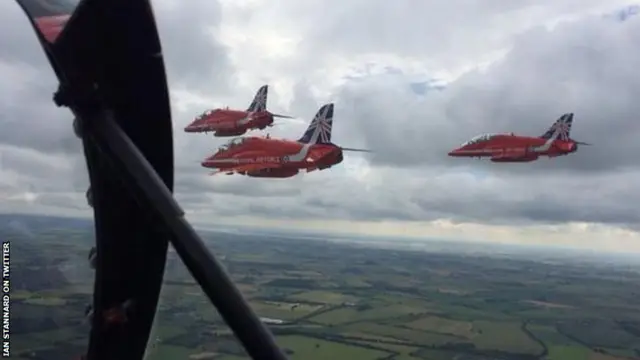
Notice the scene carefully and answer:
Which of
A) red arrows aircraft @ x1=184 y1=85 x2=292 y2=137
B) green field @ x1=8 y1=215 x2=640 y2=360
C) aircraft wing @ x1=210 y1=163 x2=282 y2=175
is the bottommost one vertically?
green field @ x1=8 y1=215 x2=640 y2=360

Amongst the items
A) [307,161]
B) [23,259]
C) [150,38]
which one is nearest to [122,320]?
[150,38]

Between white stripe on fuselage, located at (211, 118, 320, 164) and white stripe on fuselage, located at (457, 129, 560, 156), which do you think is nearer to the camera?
white stripe on fuselage, located at (211, 118, 320, 164)

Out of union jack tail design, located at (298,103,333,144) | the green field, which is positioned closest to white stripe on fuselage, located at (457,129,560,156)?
union jack tail design, located at (298,103,333,144)

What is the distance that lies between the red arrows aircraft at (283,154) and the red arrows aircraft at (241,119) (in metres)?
1.54

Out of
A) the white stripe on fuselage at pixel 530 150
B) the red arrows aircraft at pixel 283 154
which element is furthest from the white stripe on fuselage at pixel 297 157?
the white stripe on fuselage at pixel 530 150

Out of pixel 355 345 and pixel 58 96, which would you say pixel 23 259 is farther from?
pixel 355 345

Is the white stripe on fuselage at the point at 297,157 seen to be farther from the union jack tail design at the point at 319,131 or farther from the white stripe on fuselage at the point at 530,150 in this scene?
the white stripe on fuselage at the point at 530,150

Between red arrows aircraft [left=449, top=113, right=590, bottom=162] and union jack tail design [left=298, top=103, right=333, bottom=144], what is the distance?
4138mm

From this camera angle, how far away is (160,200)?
2332 millimetres

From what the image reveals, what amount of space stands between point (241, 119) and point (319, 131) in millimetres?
3323

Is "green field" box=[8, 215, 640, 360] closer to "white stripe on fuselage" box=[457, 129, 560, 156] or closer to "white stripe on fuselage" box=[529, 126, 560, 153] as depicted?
"white stripe on fuselage" box=[457, 129, 560, 156]

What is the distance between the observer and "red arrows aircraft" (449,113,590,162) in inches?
810

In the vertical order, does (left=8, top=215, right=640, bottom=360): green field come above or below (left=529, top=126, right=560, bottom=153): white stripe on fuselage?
below

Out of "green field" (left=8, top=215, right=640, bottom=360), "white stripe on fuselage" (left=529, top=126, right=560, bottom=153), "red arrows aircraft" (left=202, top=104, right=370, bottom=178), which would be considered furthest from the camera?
"white stripe on fuselage" (left=529, top=126, right=560, bottom=153)
